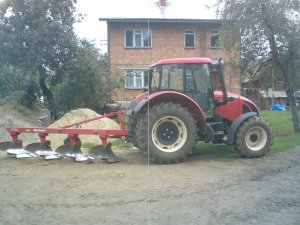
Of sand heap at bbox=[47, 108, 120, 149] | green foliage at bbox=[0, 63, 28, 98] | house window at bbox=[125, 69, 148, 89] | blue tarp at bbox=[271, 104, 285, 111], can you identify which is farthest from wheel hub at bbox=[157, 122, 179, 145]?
blue tarp at bbox=[271, 104, 285, 111]

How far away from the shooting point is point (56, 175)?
8055 millimetres

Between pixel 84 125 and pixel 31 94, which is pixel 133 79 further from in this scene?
pixel 84 125

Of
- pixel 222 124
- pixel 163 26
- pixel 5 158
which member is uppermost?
pixel 163 26

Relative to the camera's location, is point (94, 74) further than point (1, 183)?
Yes

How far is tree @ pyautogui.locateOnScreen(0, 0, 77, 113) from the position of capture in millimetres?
20188

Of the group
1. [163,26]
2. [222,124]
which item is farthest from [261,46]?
[163,26]

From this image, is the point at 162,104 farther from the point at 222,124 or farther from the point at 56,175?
the point at 56,175

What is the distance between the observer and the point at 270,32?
13.7 m

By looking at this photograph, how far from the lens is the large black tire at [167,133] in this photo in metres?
9.17

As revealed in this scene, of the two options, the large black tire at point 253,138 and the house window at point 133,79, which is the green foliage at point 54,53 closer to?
the house window at point 133,79

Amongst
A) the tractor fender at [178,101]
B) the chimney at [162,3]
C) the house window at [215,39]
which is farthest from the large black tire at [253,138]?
the house window at [215,39]

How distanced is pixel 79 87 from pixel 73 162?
39.3ft

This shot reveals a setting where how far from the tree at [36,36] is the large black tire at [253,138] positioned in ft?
42.7

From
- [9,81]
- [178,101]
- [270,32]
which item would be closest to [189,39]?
[9,81]
